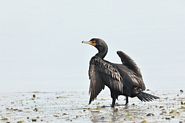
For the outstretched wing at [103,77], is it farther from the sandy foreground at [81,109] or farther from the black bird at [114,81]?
the sandy foreground at [81,109]

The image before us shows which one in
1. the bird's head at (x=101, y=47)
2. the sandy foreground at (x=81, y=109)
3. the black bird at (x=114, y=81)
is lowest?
the sandy foreground at (x=81, y=109)

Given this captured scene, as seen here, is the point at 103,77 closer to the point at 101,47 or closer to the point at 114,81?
the point at 114,81

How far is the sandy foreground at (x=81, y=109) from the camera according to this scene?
49.9 ft

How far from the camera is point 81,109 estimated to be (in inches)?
677

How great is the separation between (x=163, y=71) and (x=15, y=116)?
9.33 meters

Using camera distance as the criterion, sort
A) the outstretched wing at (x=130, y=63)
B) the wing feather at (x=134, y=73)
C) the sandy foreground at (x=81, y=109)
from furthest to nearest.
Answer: the outstretched wing at (x=130, y=63), the wing feather at (x=134, y=73), the sandy foreground at (x=81, y=109)

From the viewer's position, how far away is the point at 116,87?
17.9 meters

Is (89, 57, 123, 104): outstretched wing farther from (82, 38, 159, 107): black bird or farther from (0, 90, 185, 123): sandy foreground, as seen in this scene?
(0, 90, 185, 123): sandy foreground

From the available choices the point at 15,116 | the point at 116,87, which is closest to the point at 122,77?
the point at 116,87

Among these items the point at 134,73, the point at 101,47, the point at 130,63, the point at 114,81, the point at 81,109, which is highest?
the point at 101,47

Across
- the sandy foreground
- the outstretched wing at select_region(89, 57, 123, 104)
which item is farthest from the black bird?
the sandy foreground

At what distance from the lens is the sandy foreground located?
49.9 ft

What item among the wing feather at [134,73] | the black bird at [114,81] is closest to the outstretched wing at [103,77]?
the black bird at [114,81]

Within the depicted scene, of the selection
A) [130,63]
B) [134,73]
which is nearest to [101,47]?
[130,63]
